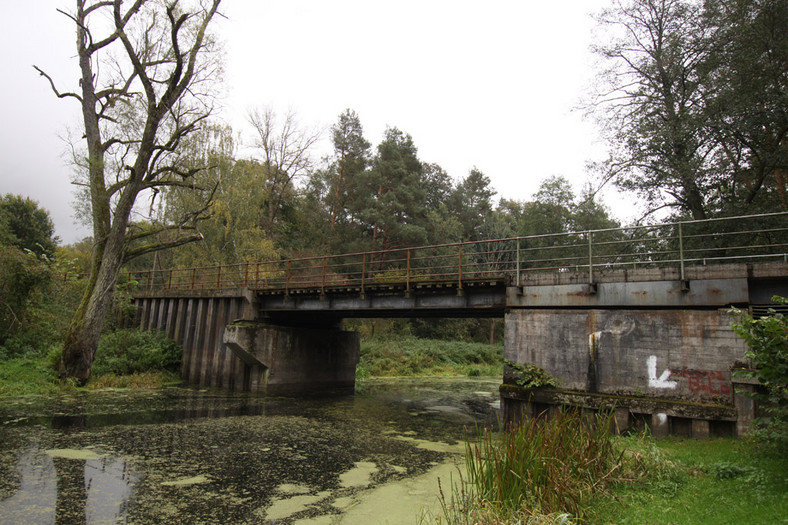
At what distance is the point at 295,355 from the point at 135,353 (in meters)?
6.52

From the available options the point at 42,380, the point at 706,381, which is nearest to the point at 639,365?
the point at 706,381

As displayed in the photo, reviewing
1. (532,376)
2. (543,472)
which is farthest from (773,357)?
(532,376)

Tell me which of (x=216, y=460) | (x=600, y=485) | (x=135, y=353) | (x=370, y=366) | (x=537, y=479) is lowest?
(x=216, y=460)

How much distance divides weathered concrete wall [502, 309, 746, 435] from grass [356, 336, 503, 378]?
17.3 metres

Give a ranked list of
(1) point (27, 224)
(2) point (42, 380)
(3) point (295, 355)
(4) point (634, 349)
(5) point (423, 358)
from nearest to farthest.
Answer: (4) point (634, 349)
(2) point (42, 380)
(3) point (295, 355)
(5) point (423, 358)
(1) point (27, 224)

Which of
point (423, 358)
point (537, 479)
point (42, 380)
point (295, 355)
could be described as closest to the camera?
point (537, 479)

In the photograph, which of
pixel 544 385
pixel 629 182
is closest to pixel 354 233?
pixel 629 182

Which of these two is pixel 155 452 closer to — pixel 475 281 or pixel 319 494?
pixel 319 494

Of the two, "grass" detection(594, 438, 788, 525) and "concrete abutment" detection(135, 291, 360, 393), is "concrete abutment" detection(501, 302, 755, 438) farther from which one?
"concrete abutment" detection(135, 291, 360, 393)

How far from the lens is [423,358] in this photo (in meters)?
32.6

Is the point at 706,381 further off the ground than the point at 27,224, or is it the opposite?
the point at 27,224

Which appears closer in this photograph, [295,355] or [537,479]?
[537,479]

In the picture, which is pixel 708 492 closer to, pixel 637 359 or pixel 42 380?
pixel 637 359

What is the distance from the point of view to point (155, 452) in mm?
9000
